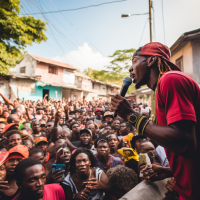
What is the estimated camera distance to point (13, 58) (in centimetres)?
1320

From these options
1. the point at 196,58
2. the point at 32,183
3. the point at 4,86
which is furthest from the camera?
the point at 4,86

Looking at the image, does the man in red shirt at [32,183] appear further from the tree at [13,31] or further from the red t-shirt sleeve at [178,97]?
the tree at [13,31]

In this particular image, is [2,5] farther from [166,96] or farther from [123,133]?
[166,96]

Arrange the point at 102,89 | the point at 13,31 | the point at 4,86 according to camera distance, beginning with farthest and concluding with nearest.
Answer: the point at 102,89
the point at 4,86
the point at 13,31

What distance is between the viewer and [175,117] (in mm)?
921

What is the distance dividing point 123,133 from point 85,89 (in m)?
22.4

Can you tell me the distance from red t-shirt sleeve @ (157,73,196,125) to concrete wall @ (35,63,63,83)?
853 inches

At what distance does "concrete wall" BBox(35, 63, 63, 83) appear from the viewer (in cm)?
2077

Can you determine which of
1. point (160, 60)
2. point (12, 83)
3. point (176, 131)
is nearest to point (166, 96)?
point (176, 131)

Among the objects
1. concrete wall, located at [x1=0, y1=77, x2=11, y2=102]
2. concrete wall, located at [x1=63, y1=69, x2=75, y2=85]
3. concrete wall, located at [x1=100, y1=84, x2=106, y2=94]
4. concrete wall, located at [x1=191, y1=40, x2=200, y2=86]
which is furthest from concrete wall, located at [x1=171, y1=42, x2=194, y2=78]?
concrete wall, located at [x1=100, y1=84, x2=106, y2=94]

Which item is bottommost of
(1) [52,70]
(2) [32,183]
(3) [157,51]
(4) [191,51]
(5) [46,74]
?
(2) [32,183]

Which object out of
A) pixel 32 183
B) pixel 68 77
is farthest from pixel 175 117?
pixel 68 77

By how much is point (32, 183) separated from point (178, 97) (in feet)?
6.40

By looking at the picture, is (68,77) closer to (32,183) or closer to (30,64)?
(30,64)
